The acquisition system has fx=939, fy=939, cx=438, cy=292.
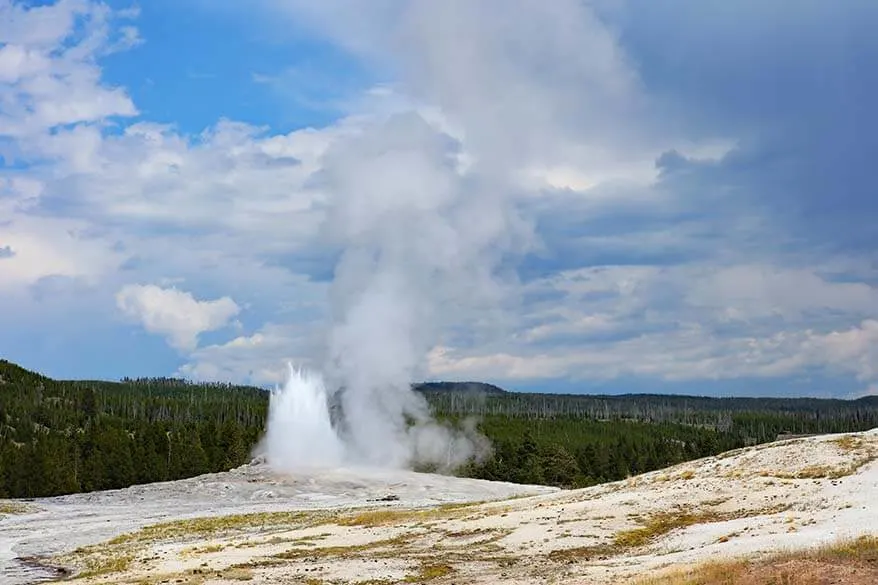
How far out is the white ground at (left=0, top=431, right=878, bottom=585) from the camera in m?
38.4

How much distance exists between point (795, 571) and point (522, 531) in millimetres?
23348

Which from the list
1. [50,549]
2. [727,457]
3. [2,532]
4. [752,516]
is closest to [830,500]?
[752,516]

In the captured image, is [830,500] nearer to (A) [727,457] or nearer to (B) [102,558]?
(A) [727,457]

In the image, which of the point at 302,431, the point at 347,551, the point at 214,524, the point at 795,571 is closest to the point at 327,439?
the point at 302,431

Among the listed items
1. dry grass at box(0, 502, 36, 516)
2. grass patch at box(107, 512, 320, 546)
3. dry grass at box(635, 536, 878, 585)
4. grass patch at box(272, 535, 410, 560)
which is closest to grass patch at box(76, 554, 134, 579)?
grass patch at box(107, 512, 320, 546)

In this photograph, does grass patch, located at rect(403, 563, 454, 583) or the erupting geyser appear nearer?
grass patch, located at rect(403, 563, 454, 583)

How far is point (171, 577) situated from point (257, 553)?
8144 millimetres

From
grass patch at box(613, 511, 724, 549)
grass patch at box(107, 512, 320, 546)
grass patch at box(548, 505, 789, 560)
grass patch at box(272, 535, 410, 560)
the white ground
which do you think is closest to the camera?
the white ground

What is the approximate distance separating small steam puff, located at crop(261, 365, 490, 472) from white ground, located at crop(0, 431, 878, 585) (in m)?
27.5

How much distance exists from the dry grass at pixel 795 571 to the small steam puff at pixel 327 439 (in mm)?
78049

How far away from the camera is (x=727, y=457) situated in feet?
219

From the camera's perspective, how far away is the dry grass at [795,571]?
87.7 ft

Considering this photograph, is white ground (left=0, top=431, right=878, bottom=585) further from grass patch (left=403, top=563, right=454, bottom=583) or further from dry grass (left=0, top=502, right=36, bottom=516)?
dry grass (left=0, top=502, right=36, bottom=516)

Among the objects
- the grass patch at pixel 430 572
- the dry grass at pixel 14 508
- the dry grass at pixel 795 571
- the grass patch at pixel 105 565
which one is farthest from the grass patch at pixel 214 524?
the dry grass at pixel 795 571
